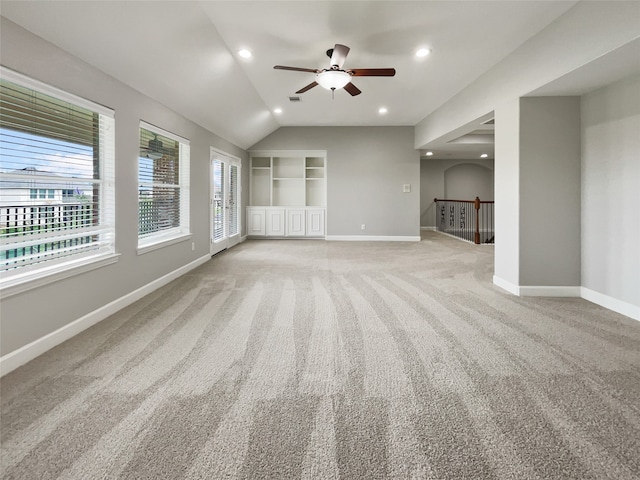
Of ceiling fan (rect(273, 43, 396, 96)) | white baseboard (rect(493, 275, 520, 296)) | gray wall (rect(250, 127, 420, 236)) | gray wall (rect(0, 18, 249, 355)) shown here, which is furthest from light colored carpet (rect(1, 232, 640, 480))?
gray wall (rect(250, 127, 420, 236))

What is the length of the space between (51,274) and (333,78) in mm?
3231

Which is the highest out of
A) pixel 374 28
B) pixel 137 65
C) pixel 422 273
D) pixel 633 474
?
pixel 374 28

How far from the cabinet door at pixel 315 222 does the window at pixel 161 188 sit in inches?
159

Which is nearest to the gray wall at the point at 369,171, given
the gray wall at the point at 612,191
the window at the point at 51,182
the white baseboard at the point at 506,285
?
the white baseboard at the point at 506,285

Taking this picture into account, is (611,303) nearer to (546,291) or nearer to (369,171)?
(546,291)

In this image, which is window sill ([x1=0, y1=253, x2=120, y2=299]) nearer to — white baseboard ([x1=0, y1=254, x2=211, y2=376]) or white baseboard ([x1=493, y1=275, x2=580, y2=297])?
white baseboard ([x1=0, y1=254, x2=211, y2=376])

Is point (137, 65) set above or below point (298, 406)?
above

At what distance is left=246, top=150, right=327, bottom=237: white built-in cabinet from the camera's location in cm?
874

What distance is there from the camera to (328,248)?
7359 millimetres

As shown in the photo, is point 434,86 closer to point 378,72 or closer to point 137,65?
point 378,72

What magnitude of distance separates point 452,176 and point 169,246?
34.2 ft

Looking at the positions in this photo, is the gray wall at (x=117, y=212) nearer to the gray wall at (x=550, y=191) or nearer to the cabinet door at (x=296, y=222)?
the cabinet door at (x=296, y=222)

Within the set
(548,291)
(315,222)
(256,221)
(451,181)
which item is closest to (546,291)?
(548,291)

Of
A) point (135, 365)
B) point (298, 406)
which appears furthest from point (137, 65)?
point (298, 406)
